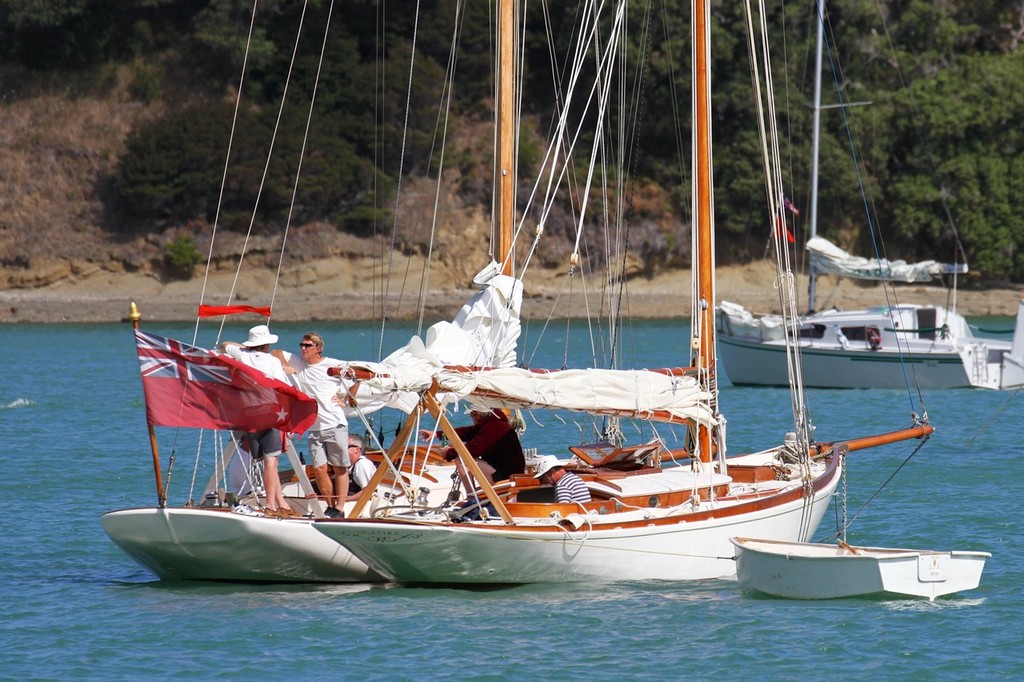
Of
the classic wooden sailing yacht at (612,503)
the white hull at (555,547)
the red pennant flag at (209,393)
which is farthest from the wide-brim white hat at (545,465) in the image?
the red pennant flag at (209,393)

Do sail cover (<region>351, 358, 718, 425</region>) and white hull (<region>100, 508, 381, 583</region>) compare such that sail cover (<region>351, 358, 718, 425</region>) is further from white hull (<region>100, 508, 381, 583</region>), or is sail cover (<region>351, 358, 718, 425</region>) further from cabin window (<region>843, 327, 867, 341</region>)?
cabin window (<region>843, 327, 867, 341</region>)

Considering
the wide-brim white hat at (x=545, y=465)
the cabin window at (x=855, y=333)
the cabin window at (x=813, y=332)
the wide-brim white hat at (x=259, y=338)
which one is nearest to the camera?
the wide-brim white hat at (x=259, y=338)

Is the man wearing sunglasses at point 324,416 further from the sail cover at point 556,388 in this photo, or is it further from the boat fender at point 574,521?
the boat fender at point 574,521

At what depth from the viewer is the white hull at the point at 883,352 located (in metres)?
37.3

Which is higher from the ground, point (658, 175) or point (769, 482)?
point (658, 175)

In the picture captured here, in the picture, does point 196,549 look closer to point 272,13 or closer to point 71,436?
point 71,436

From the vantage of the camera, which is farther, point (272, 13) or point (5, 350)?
point (272, 13)

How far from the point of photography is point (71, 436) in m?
30.5

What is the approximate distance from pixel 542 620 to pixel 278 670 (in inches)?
102

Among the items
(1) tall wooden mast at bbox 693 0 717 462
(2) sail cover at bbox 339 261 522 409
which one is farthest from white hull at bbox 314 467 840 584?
(2) sail cover at bbox 339 261 522 409

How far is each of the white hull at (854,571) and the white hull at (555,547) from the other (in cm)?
55

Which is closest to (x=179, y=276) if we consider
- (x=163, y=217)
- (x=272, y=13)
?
(x=163, y=217)

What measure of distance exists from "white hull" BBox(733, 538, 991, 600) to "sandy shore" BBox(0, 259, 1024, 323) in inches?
1924

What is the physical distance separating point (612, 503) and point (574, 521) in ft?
2.40
